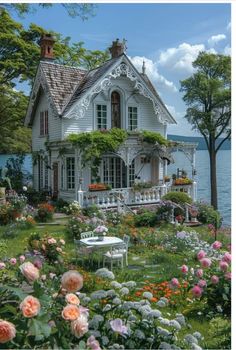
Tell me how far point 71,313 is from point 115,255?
5.50 m

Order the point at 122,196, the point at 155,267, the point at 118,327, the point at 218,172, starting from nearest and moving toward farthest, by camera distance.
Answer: the point at 118,327 < the point at 155,267 < the point at 122,196 < the point at 218,172

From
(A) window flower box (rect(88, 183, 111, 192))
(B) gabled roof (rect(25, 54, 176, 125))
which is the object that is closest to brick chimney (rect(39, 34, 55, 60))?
(B) gabled roof (rect(25, 54, 176, 125))

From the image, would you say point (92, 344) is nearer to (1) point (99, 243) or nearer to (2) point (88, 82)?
(1) point (99, 243)

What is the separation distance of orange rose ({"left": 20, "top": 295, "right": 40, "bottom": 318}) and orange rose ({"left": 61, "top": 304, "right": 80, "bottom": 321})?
0.18 m

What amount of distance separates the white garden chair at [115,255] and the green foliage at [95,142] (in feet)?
26.3

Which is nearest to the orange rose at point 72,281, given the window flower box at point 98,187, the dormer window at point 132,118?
the window flower box at point 98,187

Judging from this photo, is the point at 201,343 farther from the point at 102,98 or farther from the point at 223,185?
the point at 223,185

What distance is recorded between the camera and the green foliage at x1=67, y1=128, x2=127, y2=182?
15852 millimetres

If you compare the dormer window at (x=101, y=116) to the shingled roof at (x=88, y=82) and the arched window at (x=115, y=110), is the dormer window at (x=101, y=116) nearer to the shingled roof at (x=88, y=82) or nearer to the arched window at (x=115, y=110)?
the arched window at (x=115, y=110)

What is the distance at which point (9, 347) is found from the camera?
240 centimetres

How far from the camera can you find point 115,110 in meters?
18.7

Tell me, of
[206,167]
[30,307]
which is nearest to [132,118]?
[206,167]

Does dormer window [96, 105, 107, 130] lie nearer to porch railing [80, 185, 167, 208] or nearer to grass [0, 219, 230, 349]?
porch railing [80, 185, 167, 208]

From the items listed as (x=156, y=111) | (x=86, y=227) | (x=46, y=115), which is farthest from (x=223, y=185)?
(x=86, y=227)
